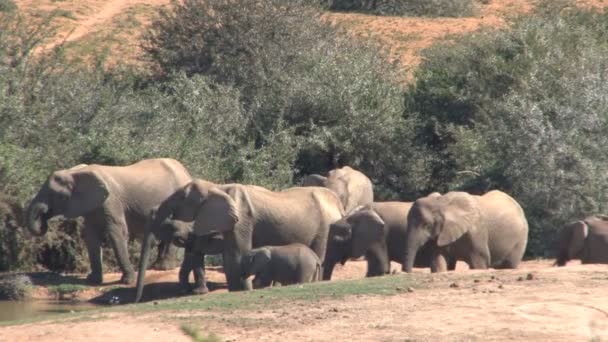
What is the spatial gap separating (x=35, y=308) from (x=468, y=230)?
580 centimetres

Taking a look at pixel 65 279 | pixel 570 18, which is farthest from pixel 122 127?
pixel 570 18

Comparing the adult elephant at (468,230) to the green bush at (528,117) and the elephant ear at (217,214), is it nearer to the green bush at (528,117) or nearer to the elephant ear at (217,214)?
the elephant ear at (217,214)

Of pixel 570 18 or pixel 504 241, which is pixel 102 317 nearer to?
pixel 504 241

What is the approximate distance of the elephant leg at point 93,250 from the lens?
21000mm

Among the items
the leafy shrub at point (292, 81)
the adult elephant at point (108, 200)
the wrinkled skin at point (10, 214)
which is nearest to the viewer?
the adult elephant at point (108, 200)

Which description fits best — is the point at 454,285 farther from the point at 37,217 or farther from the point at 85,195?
the point at 37,217

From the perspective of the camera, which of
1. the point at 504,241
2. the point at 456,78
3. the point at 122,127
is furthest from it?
the point at 456,78

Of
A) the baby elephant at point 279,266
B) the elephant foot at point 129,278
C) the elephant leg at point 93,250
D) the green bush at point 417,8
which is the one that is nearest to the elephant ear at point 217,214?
the baby elephant at point 279,266

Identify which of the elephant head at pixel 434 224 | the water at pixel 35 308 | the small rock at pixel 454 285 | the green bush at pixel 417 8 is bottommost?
the green bush at pixel 417 8

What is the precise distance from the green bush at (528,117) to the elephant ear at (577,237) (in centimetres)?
456

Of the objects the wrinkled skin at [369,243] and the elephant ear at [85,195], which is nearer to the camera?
the wrinkled skin at [369,243]

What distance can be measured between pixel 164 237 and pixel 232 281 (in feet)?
4.18

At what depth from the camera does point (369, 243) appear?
64.1 feet

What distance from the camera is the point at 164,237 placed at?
19.6m
